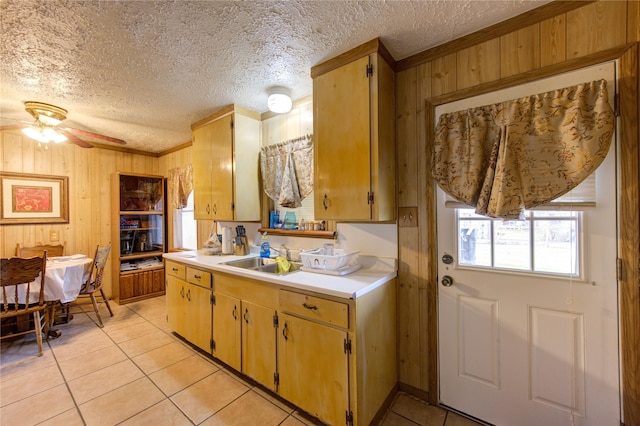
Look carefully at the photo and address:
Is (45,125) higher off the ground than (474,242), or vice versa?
(45,125)

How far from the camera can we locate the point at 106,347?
8.88 ft

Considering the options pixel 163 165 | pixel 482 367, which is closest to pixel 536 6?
pixel 482 367

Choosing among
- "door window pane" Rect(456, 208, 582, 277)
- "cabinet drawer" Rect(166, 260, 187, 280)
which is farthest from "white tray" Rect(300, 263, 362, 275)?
"cabinet drawer" Rect(166, 260, 187, 280)

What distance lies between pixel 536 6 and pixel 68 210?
5527mm

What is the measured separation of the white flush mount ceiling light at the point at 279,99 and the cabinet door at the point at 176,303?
1925 millimetres

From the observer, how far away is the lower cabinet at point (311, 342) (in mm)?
1526

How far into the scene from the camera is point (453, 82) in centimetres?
177

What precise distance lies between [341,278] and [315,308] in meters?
0.28

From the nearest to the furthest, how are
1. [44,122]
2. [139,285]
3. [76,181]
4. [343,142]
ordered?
[343,142] < [44,122] < [76,181] < [139,285]

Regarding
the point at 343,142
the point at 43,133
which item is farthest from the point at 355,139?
the point at 43,133

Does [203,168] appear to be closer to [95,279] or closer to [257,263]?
[257,263]

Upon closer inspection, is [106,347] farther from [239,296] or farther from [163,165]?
[163,165]

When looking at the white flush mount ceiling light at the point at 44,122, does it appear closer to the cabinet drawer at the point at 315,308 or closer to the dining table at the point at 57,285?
the dining table at the point at 57,285

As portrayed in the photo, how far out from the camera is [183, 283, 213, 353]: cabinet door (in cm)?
239
